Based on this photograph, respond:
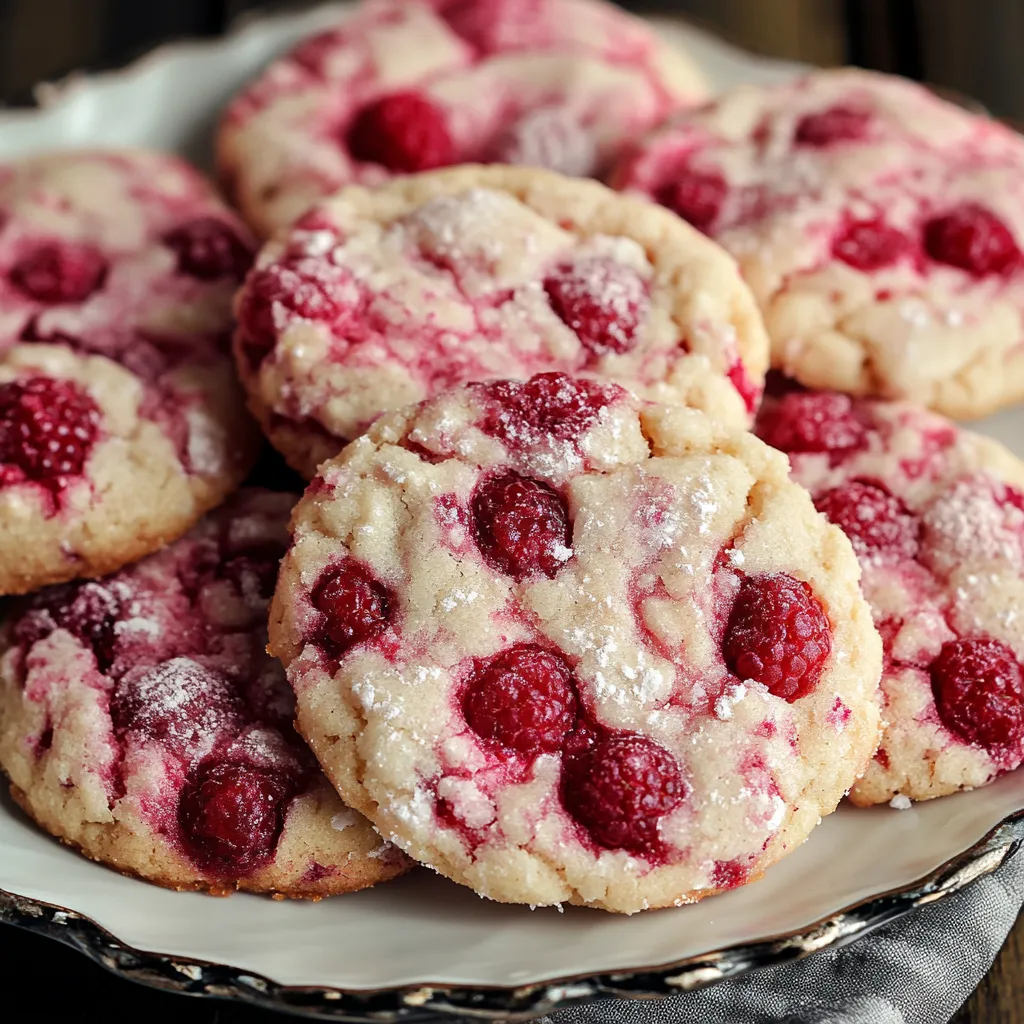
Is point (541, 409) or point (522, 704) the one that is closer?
point (522, 704)

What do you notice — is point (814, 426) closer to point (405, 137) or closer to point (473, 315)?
point (473, 315)

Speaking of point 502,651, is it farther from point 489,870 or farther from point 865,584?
point 865,584

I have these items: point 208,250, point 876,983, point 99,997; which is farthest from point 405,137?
point 876,983

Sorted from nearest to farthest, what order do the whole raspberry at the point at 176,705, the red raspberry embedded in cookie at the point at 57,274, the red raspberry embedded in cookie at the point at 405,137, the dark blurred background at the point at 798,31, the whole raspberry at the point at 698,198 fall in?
the whole raspberry at the point at 176,705 < the red raspberry embedded in cookie at the point at 57,274 < the whole raspberry at the point at 698,198 < the red raspberry embedded in cookie at the point at 405,137 < the dark blurred background at the point at 798,31

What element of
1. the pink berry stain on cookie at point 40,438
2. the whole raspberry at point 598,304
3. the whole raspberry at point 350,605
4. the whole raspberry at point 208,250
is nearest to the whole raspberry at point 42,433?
the pink berry stain on cookie at point 40,438

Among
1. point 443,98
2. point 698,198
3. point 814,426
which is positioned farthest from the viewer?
point 443,98

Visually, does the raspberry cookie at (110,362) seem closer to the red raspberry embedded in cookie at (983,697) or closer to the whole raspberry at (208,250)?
the whole raspberry at (208,250)
